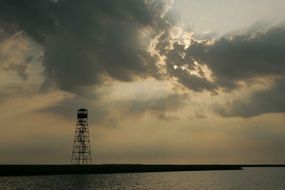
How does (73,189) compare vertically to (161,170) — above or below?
below

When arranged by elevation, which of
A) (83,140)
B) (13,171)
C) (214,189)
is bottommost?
(214,189)

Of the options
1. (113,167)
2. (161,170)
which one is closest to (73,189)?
(113,167)

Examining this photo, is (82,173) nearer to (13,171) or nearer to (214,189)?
(13,171)

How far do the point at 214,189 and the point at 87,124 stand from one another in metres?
48.9

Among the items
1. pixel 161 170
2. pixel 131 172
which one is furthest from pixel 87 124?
pixel 161 170

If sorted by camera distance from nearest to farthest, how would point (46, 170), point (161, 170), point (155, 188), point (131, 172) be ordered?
point (155, 188) < point (46, 170) < point (131, 172) < point (161, 170)

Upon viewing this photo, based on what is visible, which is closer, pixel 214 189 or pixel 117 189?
pixel 117 189

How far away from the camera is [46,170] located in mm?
121312

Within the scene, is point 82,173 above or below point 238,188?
above

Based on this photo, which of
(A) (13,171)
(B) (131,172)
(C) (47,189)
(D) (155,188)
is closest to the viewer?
(C) (47,189)

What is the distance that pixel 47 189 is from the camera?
7131 centimetres

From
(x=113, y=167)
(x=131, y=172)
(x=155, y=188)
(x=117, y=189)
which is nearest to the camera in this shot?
(x=117, y=189)

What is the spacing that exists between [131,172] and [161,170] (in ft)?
124

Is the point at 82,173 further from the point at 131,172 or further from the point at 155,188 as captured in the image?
the point at 155,188
